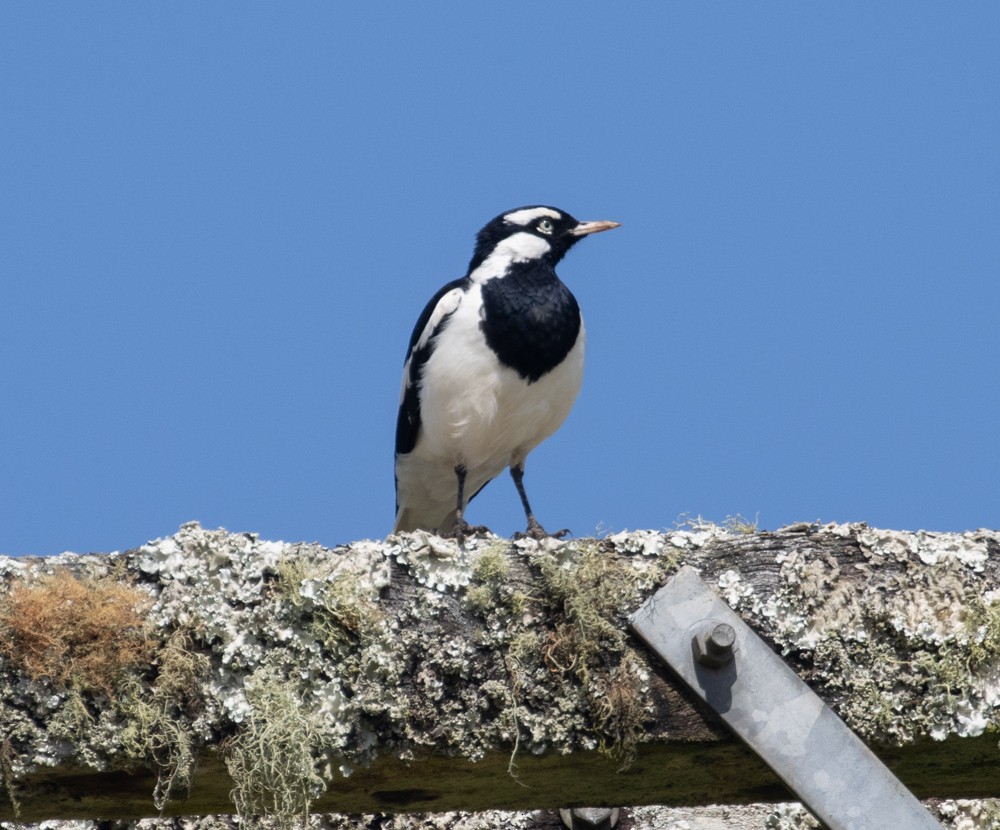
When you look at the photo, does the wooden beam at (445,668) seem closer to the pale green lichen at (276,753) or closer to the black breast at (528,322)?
the pale green lichen at (276,753)

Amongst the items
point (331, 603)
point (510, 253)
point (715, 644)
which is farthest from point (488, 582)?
point (510, 253)

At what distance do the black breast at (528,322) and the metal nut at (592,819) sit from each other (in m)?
2.15

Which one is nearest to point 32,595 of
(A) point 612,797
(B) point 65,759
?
(B) point 65,759

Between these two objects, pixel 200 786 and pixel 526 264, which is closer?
pixel 200 786

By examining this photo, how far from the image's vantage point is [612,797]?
3248 millimetres

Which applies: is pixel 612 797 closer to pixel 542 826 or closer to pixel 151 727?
pixel 542 826

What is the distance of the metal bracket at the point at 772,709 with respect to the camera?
280 cm

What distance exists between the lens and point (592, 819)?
3.77 meters

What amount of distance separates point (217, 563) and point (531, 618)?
723 millimetres

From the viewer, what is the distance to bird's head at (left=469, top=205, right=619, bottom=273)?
19.9 feet

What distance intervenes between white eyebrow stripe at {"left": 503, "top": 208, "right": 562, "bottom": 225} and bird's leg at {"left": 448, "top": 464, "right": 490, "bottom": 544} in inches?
46.0

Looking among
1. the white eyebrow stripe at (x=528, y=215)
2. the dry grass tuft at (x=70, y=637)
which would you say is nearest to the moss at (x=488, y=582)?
the dry grass tuft at (x=70, y=637)

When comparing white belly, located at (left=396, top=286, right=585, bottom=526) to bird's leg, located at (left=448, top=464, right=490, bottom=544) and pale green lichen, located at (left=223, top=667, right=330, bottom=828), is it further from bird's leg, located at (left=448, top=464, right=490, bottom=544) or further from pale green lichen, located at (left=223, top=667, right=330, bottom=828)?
pale green lichen, located at (left=223, top=667, right=330, bottom=828)

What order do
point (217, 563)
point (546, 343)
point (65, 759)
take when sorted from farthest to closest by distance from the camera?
point (546, 343) → point (217, 563) → point (65, 759)
